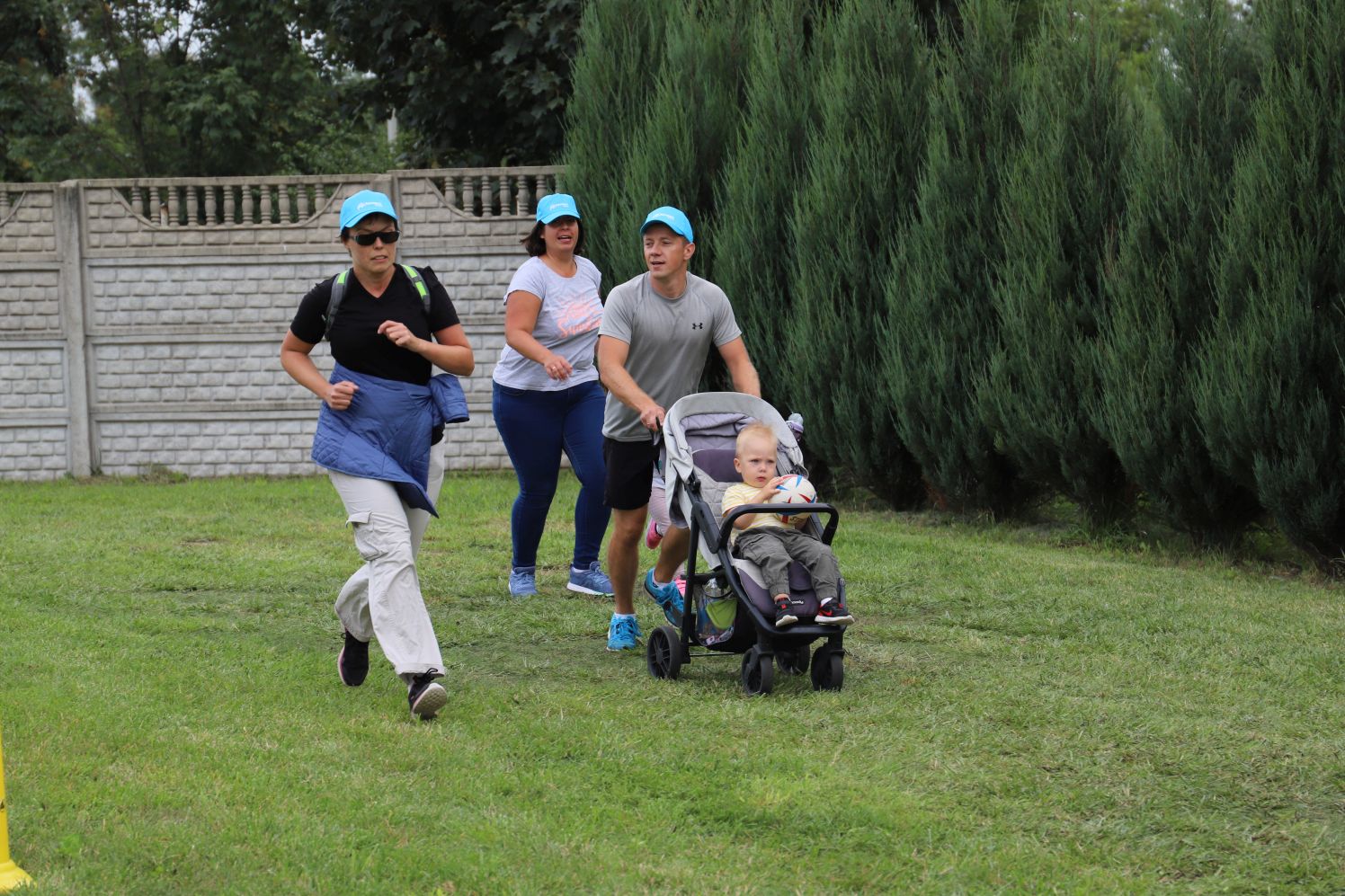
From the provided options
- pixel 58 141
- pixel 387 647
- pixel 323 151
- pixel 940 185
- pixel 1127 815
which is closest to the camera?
pixel 1127 815

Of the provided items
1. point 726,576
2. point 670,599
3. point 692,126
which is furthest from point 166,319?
point 726,576

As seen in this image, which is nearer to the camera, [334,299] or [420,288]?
[334,299]

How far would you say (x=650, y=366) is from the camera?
7105mm

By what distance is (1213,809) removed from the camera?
4715 millimetres

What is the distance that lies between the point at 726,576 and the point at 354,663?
158cm

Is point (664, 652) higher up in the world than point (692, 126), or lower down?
lower down

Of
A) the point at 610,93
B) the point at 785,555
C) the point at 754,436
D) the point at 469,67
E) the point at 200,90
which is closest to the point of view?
the point at 785,555

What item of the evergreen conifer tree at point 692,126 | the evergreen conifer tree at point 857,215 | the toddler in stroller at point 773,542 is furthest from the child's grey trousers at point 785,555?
the evergreen conifer tree at point 692,126

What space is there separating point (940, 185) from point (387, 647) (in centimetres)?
759

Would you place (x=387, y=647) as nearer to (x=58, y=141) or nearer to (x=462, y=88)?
(x=462, y=88)

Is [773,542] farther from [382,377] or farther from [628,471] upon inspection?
[382,377]

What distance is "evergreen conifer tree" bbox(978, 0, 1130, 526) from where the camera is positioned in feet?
36.3

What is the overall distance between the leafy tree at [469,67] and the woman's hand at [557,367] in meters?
9.45

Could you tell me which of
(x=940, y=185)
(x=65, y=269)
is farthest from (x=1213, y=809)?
(x=65, y=269)
